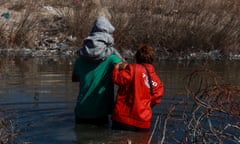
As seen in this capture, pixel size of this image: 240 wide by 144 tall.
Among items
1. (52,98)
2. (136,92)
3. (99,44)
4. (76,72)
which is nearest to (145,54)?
(136,92)

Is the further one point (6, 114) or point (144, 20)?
point (144, 20)

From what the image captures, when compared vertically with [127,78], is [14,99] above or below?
below

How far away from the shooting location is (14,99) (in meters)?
12.2

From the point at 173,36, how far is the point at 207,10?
165 centimetres

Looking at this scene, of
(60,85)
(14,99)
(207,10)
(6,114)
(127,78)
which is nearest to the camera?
(127,78)

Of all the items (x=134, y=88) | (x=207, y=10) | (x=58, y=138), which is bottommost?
(x=58, y=138)

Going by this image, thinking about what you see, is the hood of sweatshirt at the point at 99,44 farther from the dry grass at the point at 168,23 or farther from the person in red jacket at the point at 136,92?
the dry grass at the point at 168,23

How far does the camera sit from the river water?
905 centimetres

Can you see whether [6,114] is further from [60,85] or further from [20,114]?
[60,85]

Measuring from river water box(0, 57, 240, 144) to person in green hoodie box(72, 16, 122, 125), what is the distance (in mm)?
372

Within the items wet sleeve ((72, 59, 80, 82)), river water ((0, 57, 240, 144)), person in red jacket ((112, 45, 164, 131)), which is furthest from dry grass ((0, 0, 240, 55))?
person in red jacket ((112, 45, 164, 131))

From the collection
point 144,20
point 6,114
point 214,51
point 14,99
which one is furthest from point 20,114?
point 214,51

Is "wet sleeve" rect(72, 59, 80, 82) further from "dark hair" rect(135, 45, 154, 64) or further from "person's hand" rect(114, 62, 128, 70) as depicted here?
"dark hair" rect(135, 45, 154, 64)

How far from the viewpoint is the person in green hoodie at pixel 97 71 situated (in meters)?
8.89
